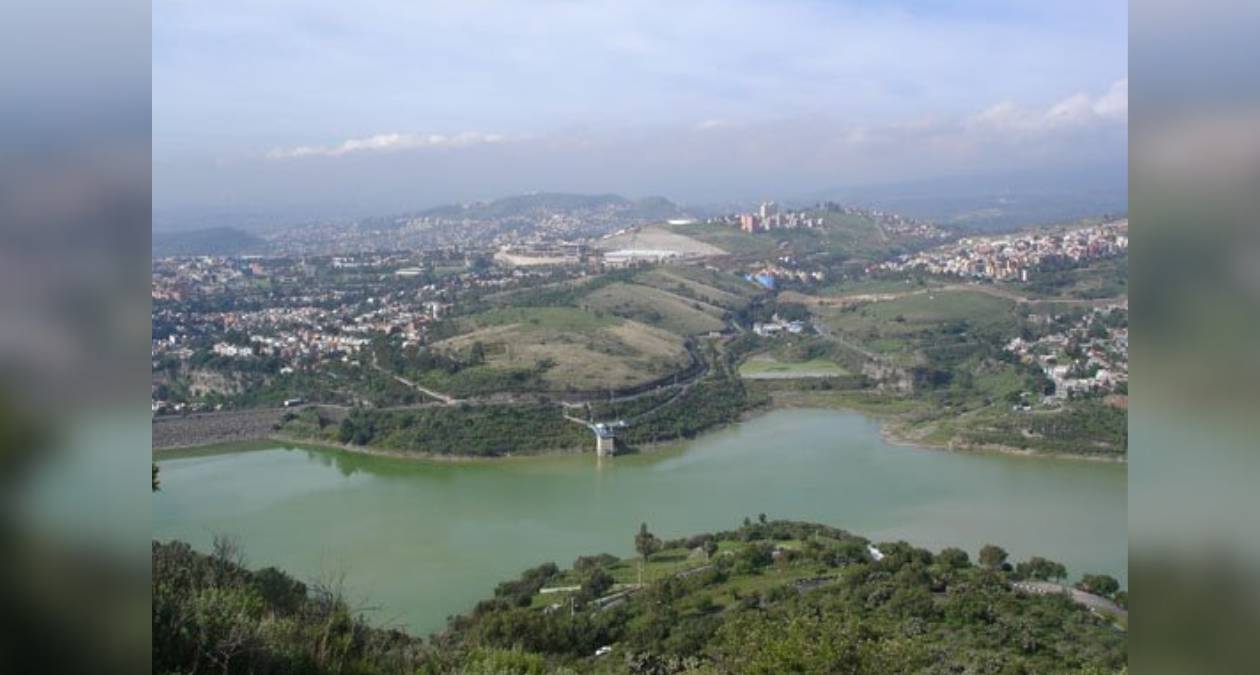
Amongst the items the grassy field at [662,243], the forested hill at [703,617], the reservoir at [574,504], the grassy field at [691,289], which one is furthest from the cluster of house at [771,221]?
the forested hill at [703,617]

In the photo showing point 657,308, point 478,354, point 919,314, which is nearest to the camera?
point 478,354

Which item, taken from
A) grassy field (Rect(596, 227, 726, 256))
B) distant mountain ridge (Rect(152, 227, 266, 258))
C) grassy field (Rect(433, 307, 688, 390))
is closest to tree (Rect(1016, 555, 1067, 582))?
grassy field (Rect(433, 307, 688, 390))

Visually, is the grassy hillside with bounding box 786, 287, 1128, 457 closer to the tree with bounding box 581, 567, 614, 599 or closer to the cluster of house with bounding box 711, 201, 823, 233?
the tree with bounding box 581, 567, 614, 599

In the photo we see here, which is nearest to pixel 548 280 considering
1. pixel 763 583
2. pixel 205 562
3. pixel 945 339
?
pixel 945 339

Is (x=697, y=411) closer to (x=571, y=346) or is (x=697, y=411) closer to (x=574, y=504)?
(x=571, y=346)

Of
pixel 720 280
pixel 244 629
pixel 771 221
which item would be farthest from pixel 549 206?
pixel 244 629

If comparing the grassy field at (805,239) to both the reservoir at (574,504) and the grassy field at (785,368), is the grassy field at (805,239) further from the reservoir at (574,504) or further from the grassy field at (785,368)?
the reservoir at (574,504)
